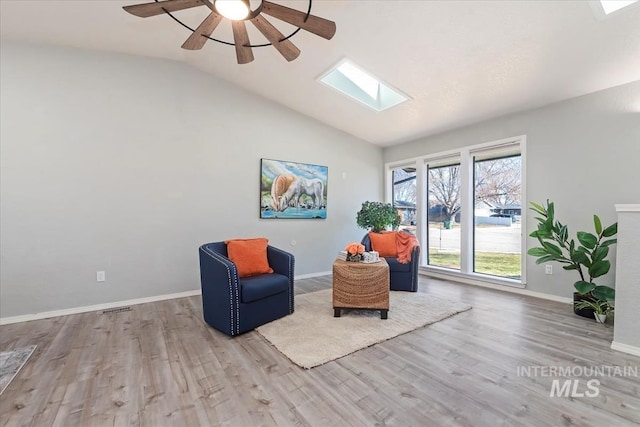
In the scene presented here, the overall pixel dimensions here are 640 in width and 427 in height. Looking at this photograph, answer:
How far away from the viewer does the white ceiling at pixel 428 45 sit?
2445 mm

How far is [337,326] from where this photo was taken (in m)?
2.78

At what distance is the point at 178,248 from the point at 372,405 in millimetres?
3232

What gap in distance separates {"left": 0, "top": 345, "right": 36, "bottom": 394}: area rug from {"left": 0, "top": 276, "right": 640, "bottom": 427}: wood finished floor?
0.06 meters

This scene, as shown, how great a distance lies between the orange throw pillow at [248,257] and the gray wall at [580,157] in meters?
3.63

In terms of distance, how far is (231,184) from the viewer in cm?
427

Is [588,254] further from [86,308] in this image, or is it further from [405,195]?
[86,308]

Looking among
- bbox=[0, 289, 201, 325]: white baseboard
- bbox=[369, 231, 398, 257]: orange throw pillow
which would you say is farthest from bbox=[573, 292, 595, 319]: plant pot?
bbox=[0, 289, 201, 325]: white baseboard

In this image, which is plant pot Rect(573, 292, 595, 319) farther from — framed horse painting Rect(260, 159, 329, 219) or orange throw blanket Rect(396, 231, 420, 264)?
framed horse painting Rect(260, 159, 329, 219)

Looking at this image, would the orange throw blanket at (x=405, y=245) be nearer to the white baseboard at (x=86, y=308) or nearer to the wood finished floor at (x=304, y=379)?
the wood finished floor at (x=304, y=379)

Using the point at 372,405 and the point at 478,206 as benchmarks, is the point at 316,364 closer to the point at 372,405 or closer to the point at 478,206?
the point at 372,405

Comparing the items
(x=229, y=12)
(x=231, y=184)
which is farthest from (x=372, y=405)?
(x=231, y=184)

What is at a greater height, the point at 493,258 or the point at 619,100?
the point at 619,100

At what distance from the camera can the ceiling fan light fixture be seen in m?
1.69

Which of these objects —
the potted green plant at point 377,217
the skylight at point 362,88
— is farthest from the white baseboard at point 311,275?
the skylight at point 362,88
